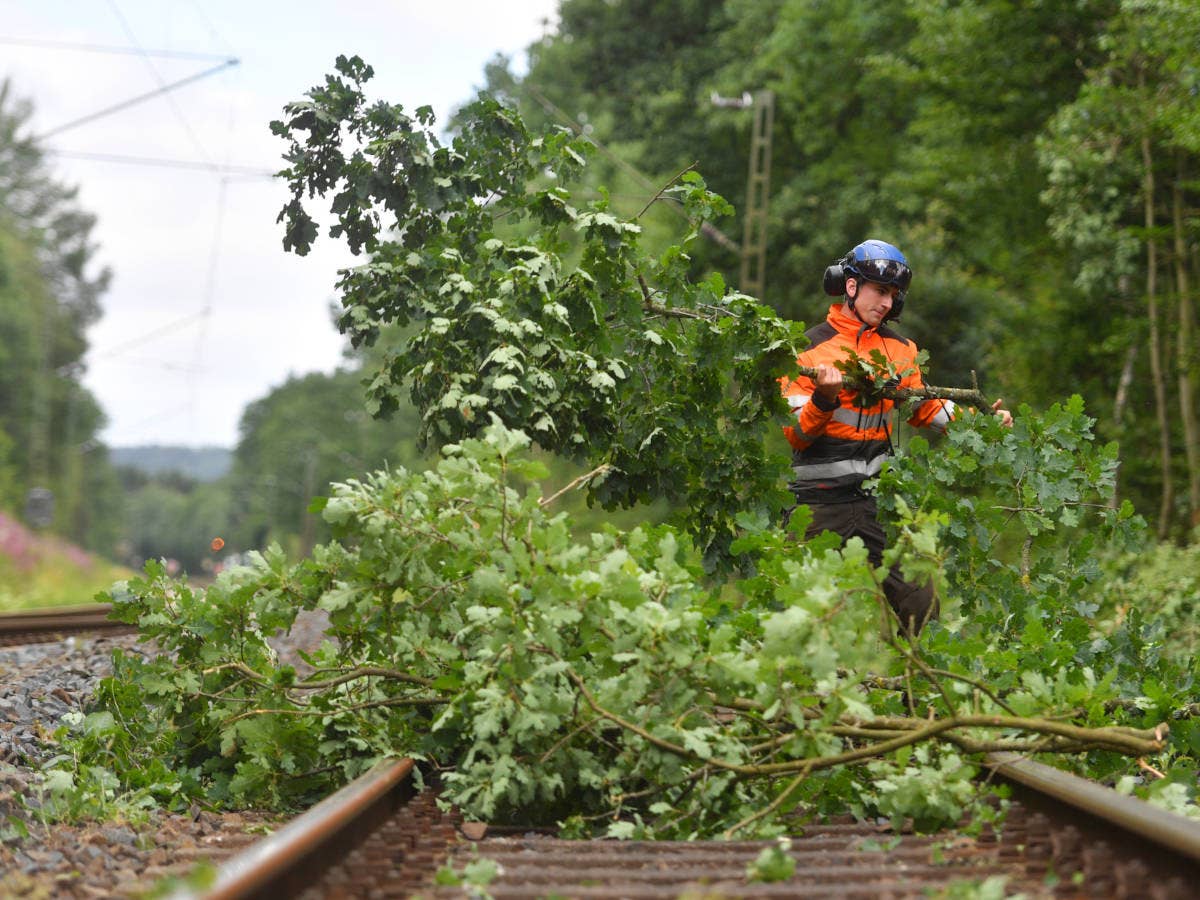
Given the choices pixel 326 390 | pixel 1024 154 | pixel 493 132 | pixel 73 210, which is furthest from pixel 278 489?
pixel 493 132

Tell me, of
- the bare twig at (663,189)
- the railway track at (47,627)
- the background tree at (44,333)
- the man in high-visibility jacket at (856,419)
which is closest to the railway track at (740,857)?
the man in high-visibility jacket at (856,419)

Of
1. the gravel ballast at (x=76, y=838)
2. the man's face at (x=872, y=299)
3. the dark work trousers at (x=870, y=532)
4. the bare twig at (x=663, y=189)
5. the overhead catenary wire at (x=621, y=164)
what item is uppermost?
the overhead catenary wire at (x=621, y=164)

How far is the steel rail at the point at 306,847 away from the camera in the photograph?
2.87m

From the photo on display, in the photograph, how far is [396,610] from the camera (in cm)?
537

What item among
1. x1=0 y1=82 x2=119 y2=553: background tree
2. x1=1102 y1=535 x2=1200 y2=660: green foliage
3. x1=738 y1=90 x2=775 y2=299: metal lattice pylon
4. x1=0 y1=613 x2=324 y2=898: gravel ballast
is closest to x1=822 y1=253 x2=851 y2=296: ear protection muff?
x1=1102 y1=535 x2=1200 y2=660: green foliage

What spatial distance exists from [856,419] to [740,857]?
2.96 m

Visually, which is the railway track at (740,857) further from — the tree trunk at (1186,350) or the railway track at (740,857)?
the tree trunk at (1186,350)

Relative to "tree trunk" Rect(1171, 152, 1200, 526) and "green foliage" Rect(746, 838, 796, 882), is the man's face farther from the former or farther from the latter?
"tree trunk" Rect(1171, 152, 1200, 526)

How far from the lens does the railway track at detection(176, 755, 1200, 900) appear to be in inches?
129

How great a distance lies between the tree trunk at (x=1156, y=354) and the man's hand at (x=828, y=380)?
53.2 ft

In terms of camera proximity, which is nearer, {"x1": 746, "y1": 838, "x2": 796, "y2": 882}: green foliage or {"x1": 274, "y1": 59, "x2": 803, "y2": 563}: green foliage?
{"x1": 746, "y1": 838, "x2": 796, "y2": 882}: green foliage

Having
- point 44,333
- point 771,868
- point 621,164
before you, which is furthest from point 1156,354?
point 44,333

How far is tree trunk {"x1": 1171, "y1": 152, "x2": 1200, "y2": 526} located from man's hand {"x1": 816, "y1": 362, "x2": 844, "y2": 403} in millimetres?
14947

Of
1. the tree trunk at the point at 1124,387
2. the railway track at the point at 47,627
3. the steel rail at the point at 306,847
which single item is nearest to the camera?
the steel rail at the point at 306,847
